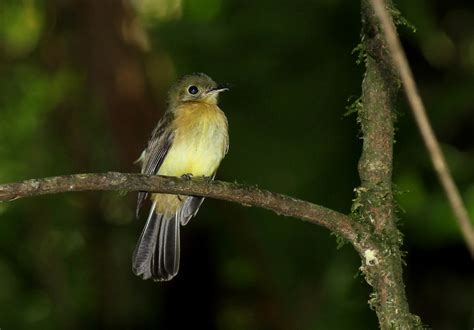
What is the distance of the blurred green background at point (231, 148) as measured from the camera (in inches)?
271

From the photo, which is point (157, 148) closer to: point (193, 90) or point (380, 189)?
point (193, 90)

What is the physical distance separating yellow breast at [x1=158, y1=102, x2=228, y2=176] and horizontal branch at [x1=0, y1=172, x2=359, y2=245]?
85.5 inches

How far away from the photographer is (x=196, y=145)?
5621 mm

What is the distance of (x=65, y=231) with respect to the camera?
26.6 ft

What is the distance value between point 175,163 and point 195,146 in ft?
0.57

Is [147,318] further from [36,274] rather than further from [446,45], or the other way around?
[446,45]

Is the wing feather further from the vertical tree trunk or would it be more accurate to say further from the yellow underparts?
the vertical tree trunk

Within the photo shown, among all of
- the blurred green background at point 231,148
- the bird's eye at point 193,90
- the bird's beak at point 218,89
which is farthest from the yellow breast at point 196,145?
the blurred green background at point 231,148

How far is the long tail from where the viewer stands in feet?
17.2

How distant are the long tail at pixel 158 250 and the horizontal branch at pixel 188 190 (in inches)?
75.7

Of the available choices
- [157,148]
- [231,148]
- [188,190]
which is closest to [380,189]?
[188,190]

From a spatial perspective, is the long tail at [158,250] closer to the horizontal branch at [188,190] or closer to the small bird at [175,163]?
the small bird at [175,163]

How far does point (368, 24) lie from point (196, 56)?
4202 millimetres

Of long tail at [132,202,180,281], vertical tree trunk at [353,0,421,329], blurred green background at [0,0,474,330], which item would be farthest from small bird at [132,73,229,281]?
vertical tree trunk at [353,0,421,329]
